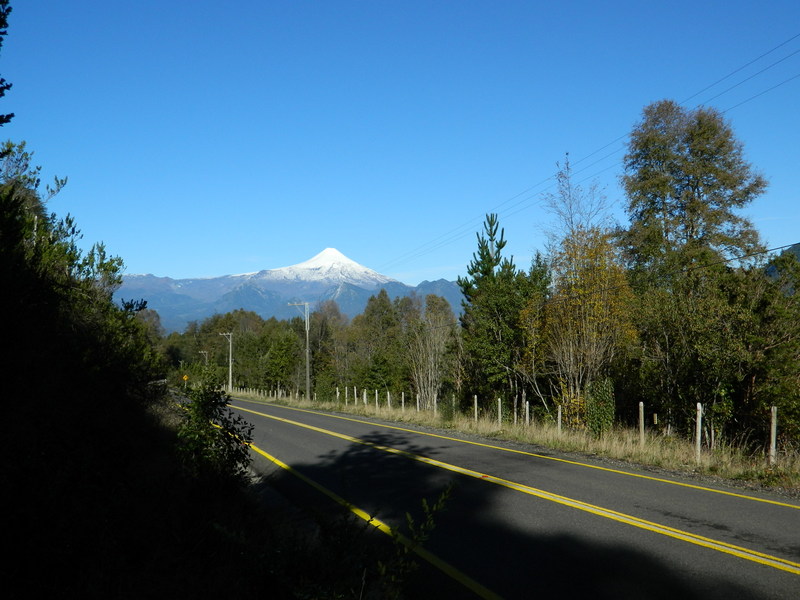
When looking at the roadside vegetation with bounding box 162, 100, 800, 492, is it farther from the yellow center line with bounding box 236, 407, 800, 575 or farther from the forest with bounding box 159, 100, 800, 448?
the yellow center line with bounding box 236, 407, 800, 575

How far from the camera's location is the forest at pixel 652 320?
47.0ft

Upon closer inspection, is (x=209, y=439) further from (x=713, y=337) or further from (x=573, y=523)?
(x=713, y=337)

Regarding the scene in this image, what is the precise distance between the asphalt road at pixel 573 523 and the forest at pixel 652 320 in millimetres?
3855

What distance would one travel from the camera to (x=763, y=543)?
6570 millimetres

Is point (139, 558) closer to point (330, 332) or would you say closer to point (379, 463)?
point (379, 463)

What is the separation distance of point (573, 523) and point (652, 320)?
36.1 ft

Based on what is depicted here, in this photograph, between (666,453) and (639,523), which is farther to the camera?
(666,453)

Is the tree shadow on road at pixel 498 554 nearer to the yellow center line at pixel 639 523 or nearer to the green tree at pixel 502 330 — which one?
the yellow center line at pixel 639 523

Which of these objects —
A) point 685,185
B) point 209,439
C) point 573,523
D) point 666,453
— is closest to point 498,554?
point 573,523

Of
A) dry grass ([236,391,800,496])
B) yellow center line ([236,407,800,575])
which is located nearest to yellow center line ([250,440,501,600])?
yellow center line ([236,407,800,575])

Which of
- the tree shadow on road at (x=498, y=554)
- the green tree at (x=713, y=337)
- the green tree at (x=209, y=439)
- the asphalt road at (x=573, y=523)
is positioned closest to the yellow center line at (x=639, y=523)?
the asphalt road at (x=573, y=523)

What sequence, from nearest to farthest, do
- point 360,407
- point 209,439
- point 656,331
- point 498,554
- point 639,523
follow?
point 498,554 → point 639,523 → point 209,439 → point 656,331 → point 360,407

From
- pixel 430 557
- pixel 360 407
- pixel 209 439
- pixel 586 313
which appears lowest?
pixel 360 407

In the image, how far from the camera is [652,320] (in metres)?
17.1
